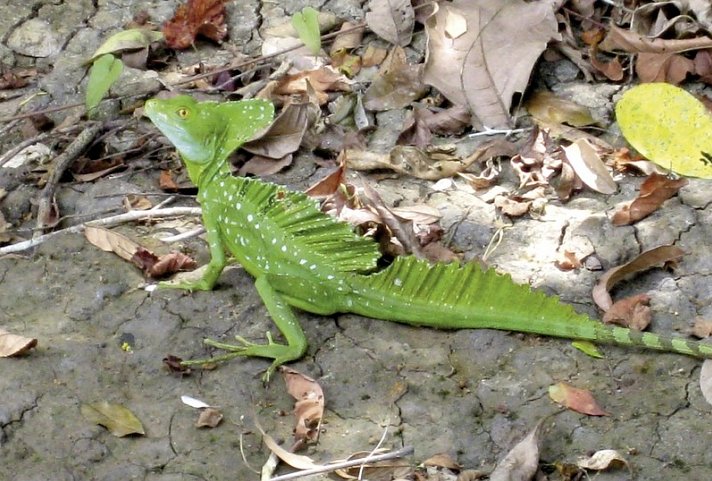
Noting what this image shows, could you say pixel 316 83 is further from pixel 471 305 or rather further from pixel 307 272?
pixel 471 305

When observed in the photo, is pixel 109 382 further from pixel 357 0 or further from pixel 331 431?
pixel 357 0

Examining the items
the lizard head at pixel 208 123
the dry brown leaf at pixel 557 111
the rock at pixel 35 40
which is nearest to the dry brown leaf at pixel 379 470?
the lizard head at pixel 208 123

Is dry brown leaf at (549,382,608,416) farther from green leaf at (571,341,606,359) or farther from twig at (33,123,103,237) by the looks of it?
twig at (33,123,103,237)

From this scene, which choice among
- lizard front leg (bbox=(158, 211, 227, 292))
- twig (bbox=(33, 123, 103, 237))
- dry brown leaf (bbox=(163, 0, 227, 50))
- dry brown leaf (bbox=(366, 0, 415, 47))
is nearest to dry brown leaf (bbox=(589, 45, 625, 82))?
dry brown leaf (bbox=(366, 0, 415, 47))

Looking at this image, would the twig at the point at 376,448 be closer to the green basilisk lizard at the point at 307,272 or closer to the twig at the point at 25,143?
the green basilisk lizard at the point at 307,272

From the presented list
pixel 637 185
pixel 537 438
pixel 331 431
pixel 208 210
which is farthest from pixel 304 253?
pixel 637 185

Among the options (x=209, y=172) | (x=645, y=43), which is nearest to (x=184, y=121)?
(x=209, y=172)
